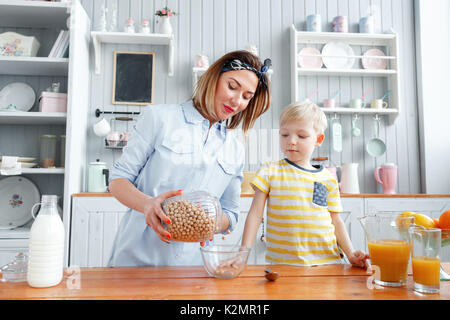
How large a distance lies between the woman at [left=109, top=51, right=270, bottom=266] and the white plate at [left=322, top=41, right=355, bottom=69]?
74.2 inches

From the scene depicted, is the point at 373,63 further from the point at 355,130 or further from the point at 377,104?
the point at 355,130

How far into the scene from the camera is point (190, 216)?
806mm

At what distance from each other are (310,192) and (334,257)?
0.76 ft

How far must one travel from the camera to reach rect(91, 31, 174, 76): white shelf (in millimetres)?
2684

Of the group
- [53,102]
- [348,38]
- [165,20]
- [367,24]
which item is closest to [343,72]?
[348,38]

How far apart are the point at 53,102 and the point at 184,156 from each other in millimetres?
1683

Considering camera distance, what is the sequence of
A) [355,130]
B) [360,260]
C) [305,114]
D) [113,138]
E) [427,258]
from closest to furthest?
[427,258] → [360,260] → [305,114] → [113,138] → [355,130]

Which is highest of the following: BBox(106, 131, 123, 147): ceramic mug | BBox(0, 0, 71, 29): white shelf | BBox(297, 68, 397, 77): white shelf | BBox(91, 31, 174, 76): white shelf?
BBox(0, 0, 71, 29): white shelf

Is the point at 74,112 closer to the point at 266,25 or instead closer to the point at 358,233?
the point at 266,25

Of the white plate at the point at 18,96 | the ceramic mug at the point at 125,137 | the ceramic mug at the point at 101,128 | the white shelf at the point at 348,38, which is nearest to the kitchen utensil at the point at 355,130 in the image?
the white shelf at the point at 348,38

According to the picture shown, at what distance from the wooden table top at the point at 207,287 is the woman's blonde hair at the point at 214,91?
545 mm

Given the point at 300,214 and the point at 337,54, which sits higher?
the point at 337,54

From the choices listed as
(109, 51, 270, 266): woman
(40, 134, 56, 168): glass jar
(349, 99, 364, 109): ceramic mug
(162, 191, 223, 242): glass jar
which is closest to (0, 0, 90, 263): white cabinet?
(40, 134, 56, 168): glass jar

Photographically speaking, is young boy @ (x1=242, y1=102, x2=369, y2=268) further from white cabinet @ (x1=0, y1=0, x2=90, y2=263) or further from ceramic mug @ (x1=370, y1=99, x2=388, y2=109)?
ceramic mug @ (x1=370, y1=99, x2=388, y2=109)
